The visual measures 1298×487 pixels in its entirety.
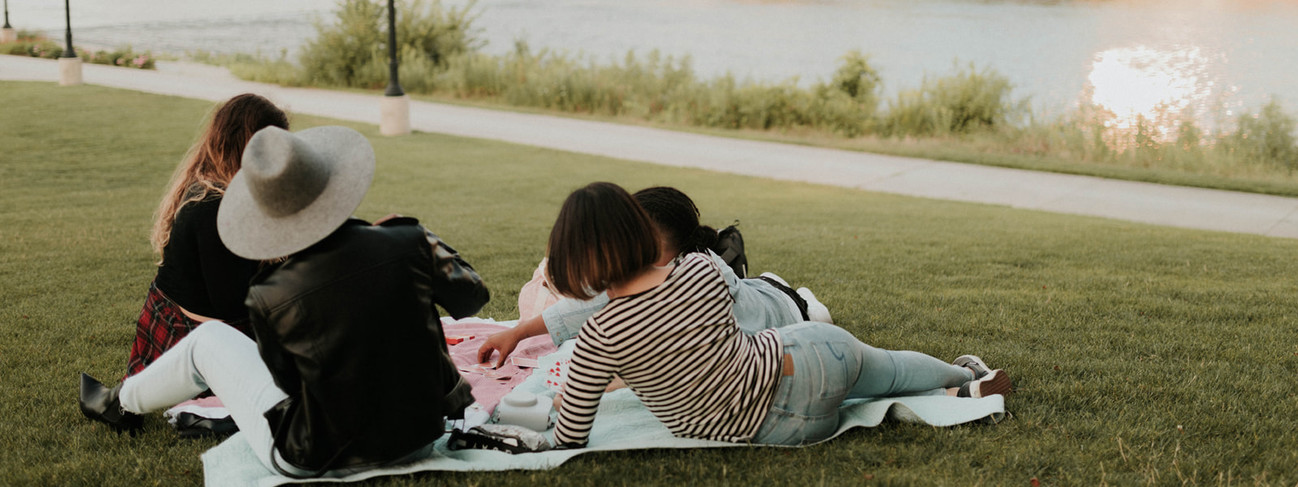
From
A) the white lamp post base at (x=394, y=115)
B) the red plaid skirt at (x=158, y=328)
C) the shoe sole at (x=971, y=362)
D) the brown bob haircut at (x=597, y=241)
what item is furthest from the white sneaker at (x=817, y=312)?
the white lamp post base at (x=394, y=115)

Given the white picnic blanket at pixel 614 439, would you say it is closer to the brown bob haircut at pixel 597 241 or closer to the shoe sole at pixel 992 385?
the shoe sole at pixel 992 385

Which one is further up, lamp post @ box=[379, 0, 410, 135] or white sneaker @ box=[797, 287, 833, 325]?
lamp post @ box=[379, 0, 410, 135]

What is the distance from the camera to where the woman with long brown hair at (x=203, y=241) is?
322cm

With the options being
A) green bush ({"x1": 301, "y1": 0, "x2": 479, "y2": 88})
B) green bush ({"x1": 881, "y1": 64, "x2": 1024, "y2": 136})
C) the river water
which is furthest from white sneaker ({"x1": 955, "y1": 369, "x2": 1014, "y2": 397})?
green bush ({"x1": 301, "y1": 0, "x2": 479, "y2": 88})

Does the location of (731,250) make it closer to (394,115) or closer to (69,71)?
(394,115)

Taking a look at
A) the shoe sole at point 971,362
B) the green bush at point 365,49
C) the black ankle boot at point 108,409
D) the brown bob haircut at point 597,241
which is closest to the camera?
the brown bob haircut at point 597,241

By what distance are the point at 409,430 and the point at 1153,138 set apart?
44.7 ft

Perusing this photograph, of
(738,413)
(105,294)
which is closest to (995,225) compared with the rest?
(738,413)

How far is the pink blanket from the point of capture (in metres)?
3.90

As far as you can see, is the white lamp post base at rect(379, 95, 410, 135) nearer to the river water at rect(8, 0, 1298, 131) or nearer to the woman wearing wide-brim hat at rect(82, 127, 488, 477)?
the river water at rect(8, 0, 1298, 131)

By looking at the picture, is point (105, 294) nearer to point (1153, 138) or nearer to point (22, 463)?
point (22, 463)

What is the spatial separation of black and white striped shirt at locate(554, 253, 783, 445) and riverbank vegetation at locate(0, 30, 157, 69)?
964 inches

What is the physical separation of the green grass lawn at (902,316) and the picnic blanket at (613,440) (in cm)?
4

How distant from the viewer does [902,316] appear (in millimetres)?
5031
